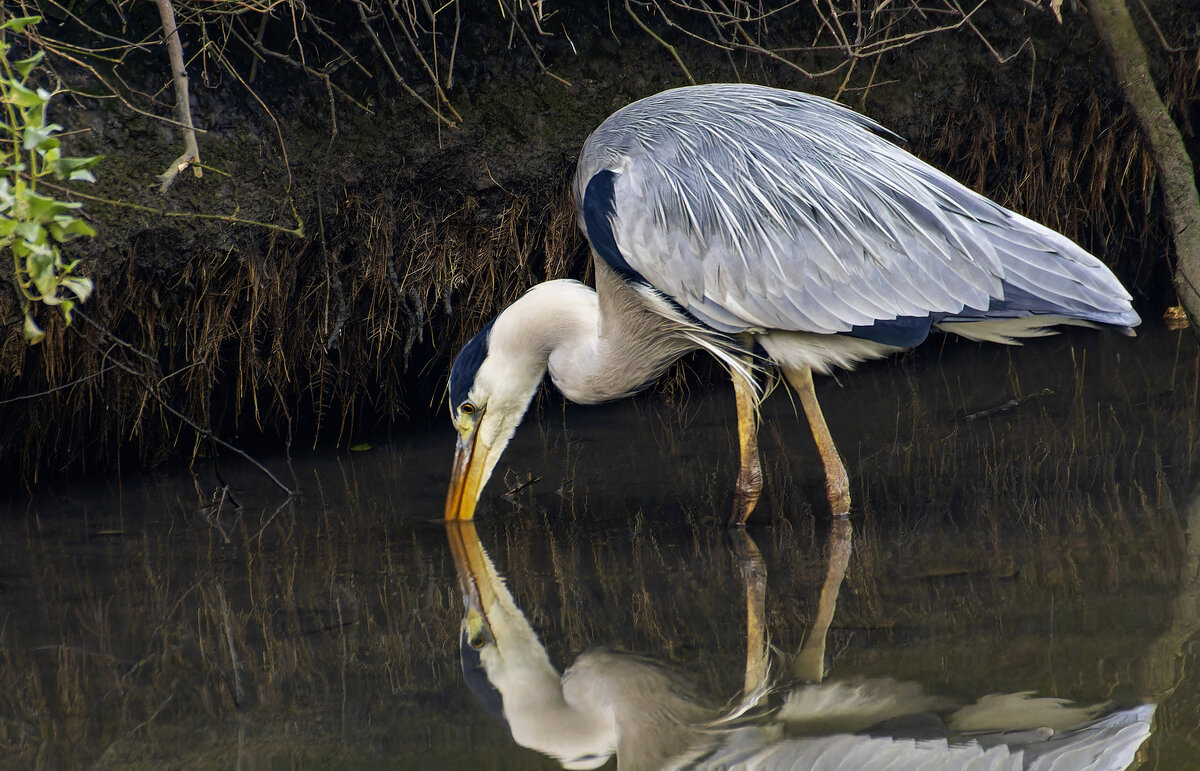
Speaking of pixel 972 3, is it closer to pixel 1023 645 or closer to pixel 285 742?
pixel 1023 645

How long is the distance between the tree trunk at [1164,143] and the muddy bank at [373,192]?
0.49 m

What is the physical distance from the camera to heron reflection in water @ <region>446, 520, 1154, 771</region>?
7.37 feet

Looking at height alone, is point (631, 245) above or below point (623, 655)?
above

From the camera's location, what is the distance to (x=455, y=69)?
4.68 meters

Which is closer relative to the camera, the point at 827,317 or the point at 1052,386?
the point at 827,317

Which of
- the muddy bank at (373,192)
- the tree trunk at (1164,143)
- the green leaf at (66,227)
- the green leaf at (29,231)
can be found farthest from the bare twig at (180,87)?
the tree trunk at (1164,143)

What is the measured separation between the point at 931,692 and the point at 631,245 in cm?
173

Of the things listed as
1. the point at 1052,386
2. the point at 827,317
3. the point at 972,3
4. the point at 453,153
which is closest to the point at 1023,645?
the point at 827,317

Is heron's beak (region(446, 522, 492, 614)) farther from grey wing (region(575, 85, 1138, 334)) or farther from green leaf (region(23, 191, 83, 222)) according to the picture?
green leaf (region(23, 191, 83, 222))

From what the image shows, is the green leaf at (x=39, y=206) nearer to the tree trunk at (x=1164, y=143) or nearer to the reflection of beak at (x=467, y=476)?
the reflection of beak at (x=467, y=476)

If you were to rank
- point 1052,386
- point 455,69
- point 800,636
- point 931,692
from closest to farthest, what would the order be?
point 931,692
point 800,636
point 455,69
point 1052,386

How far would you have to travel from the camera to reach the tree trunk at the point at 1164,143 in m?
4.18

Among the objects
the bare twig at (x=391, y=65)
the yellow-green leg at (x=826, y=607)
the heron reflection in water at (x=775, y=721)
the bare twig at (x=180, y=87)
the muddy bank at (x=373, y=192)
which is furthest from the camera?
the muddy bank at (x=373, y=192)

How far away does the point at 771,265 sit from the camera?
3.60 m
